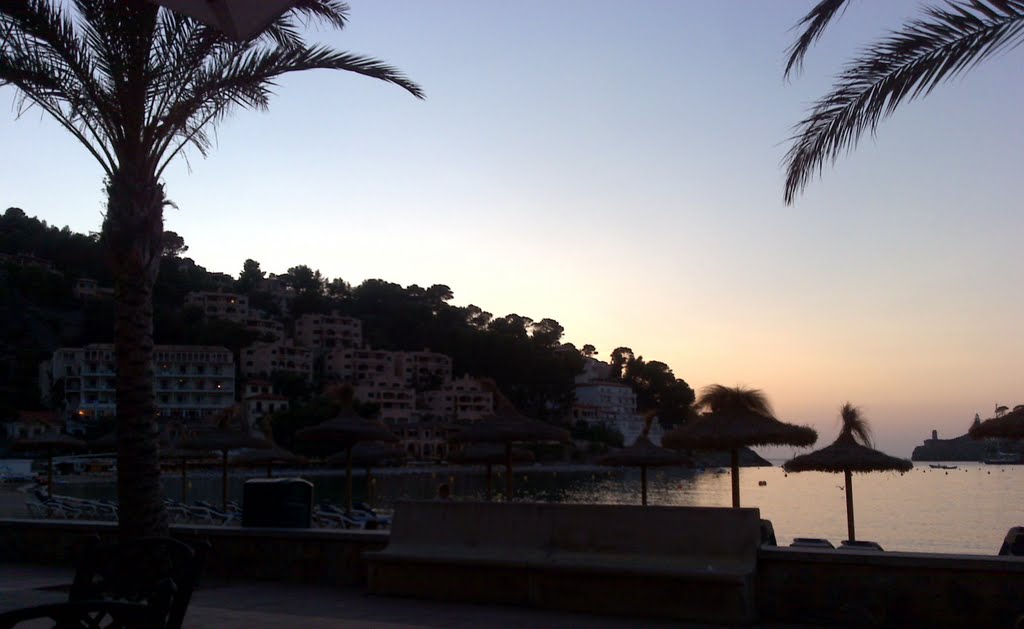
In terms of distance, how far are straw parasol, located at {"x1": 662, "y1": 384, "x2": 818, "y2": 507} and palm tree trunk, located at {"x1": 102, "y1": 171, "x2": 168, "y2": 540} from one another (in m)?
11.5

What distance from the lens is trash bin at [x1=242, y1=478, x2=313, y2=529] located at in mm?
9781

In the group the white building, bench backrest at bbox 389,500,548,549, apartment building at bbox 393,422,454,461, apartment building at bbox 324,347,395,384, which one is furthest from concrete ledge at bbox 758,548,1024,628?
the white building

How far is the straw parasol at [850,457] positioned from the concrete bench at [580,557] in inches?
547

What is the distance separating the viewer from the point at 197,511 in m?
24.1

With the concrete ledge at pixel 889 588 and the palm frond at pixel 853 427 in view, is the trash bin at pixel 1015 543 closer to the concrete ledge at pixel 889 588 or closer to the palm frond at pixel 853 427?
the concrete ledge at pixel 889 588

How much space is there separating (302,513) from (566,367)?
11495 cm

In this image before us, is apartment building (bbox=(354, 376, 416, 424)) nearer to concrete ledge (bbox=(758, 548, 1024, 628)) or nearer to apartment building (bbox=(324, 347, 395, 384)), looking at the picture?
apartment building (bbox=(324, 347, 395, 384))

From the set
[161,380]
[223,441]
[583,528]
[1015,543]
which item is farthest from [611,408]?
[583,528]

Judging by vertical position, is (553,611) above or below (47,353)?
below

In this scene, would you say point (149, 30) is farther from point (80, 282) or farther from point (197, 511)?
point (80, 282)

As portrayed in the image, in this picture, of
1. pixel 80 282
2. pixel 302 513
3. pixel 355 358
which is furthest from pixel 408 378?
pixel 302 513

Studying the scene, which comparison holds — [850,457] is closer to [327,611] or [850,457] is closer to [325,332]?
[327,611]

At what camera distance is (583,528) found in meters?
7.68

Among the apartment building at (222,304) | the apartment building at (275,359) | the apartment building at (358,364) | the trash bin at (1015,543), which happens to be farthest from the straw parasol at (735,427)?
the apartment building at (222,304)
